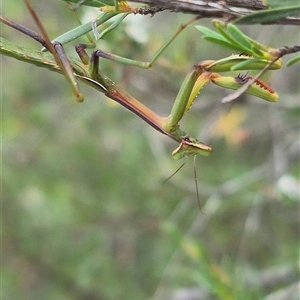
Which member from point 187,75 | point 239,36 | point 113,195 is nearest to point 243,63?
point 239,36

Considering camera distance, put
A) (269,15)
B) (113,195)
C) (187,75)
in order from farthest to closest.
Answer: (113,195) → (187,75) → (269,15)

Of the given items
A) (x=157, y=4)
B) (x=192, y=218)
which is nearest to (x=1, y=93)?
(x=192, y=218)

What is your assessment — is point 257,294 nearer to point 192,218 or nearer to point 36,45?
point 192,218

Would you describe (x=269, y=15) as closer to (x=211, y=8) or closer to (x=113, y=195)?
(x=211, y=8)

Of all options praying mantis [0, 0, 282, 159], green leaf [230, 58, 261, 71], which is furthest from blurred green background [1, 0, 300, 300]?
green leaf [230, 58, 261, 71]

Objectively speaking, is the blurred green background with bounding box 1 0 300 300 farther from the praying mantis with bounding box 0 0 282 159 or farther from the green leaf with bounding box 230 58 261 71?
the green leaf with bounding box 230 58 261 71

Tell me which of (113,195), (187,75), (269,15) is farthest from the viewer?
(113,195)
